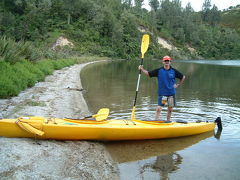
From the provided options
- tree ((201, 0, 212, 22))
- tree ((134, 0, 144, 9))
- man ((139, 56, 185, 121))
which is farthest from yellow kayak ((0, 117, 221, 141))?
tree ((201, 0, 212, 22))

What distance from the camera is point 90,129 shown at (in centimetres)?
547

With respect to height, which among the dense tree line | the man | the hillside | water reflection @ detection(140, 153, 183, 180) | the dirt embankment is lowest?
water reflection @ detection(140, 153, 183, 180)

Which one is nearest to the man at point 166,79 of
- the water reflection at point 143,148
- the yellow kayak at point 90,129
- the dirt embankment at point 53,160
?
the yellow kayak at point 90,129

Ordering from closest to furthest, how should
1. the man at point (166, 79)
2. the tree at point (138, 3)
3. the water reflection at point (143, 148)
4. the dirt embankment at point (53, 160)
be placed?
the dirt embankment at point (53, 160) → the water reflection at point (143, 148) → the man at point (166, 79) → the tree at point (138, 3)

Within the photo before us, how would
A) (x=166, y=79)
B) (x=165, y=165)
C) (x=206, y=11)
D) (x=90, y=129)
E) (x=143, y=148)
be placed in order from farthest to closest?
(x=206, y=11) < (x=166, y=79) < (x=143, y=148) < (x=90, y=129) < (x=165, y=165)

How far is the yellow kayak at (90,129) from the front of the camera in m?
5.03

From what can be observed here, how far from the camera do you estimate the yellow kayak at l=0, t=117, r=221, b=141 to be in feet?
16.5

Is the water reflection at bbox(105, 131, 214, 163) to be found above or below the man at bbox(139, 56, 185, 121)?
below

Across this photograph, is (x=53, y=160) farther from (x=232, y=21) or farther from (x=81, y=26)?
(x=232, y=21)

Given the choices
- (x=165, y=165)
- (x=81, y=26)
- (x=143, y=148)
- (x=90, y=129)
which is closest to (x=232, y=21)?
(x=81, y=26)

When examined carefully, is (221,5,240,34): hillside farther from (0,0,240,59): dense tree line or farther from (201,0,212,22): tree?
(0,0,240,59): dense tree line

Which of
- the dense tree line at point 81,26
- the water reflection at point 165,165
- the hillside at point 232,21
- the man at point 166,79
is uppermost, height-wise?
the hillside at point 232,21

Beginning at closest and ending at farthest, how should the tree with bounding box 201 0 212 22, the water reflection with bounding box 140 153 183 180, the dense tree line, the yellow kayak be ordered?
the water reflection with bounding box 140 153 183 180, the yellow kayak, the dense tree line, the tree with bounding box 201 0 212 22

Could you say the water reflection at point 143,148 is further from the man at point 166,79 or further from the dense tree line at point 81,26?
the dense tree line at point 81,26
